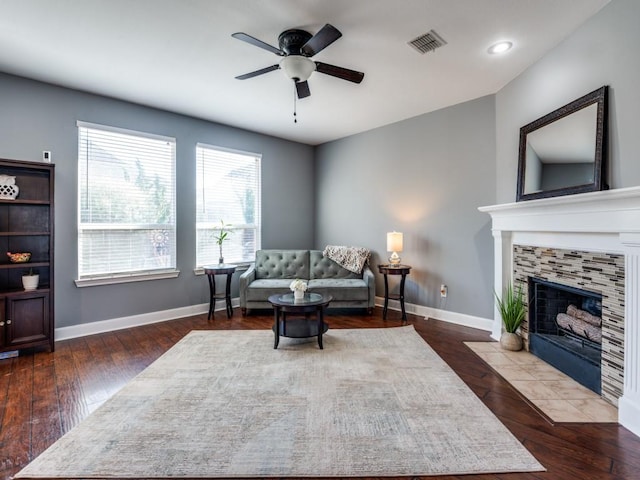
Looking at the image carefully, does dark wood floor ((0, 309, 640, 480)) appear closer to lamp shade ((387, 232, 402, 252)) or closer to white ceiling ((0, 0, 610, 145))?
lamp shade ((387, 232, 402, 252))

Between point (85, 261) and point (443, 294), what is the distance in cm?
459

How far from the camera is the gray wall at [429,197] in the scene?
3943 mm

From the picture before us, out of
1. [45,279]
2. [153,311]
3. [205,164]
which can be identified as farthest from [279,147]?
[45,279]

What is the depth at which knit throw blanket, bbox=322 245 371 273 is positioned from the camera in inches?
198

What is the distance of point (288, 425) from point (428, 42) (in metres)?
Result: 3.17

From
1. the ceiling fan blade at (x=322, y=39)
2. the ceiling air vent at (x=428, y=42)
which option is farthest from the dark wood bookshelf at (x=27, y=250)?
the ceiling air vent at (x=428, y=42)

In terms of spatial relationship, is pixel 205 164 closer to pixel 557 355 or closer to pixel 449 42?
pixel 449 42

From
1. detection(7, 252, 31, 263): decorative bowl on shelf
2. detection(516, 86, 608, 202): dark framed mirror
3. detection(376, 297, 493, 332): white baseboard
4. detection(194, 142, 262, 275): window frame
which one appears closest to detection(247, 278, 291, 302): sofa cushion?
detection(194, 142, 262, 275): window frame

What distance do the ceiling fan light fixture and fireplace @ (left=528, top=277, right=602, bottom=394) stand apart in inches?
115

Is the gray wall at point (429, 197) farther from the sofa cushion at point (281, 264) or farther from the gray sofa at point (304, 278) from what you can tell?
the sofa cushion at point (281, 264)

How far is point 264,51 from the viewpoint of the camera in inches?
113

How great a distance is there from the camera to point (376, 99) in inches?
155

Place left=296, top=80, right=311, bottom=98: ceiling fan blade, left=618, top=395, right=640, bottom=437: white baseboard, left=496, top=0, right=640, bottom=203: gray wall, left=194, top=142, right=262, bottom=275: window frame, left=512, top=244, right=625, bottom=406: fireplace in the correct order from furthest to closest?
1. left=194, top=142, right=262, bottom=275: window frame
2. left=296, top=80, right=311, bottom=98: ceiling fan blade
3. left=512, top=244, right=625, bottom=406: fireplace
4. left=496, top=0, right=640, bottom=203: gray wall
5. left=618, top=395, right=640, bottom=437: white baseboard

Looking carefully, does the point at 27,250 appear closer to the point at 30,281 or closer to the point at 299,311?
the point at 30,281
